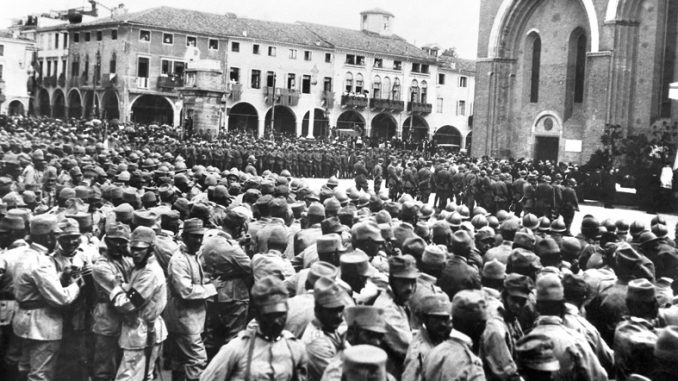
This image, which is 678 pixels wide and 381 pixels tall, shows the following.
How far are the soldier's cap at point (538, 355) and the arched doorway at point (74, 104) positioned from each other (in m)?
53.4

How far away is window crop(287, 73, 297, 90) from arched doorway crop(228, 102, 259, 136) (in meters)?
3.37

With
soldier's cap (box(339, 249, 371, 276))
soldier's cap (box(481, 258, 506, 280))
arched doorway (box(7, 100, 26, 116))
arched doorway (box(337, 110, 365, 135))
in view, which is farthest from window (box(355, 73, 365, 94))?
soldier's cap (box(339, 249, 371, 276))

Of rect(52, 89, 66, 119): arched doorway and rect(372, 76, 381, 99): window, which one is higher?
rect(372, 76, 381, 99): window

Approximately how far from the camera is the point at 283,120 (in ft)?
173

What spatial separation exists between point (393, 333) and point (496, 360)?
2.46ft

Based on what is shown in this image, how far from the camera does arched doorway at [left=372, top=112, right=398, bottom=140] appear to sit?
57.1m

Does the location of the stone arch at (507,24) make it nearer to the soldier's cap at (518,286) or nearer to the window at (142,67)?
the window at (142,67)

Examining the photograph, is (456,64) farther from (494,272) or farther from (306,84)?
(494,272)

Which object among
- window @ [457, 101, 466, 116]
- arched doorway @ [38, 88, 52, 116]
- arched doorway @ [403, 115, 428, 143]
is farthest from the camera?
window @ [457, 101, 466, 116]

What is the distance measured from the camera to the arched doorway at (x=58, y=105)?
54.6m

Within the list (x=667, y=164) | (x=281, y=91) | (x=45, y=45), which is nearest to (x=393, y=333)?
(x=667, y=164)

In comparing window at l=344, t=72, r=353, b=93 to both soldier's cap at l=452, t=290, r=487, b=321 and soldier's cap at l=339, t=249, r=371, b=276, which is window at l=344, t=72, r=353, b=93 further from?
soldier's cap at l=452, t=290, r=487, b=321

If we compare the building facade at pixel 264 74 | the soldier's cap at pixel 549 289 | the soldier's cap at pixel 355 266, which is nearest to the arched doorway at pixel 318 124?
the building facade at pixel 264 74

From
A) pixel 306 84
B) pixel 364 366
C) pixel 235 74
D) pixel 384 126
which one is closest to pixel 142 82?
pixel 235 74
